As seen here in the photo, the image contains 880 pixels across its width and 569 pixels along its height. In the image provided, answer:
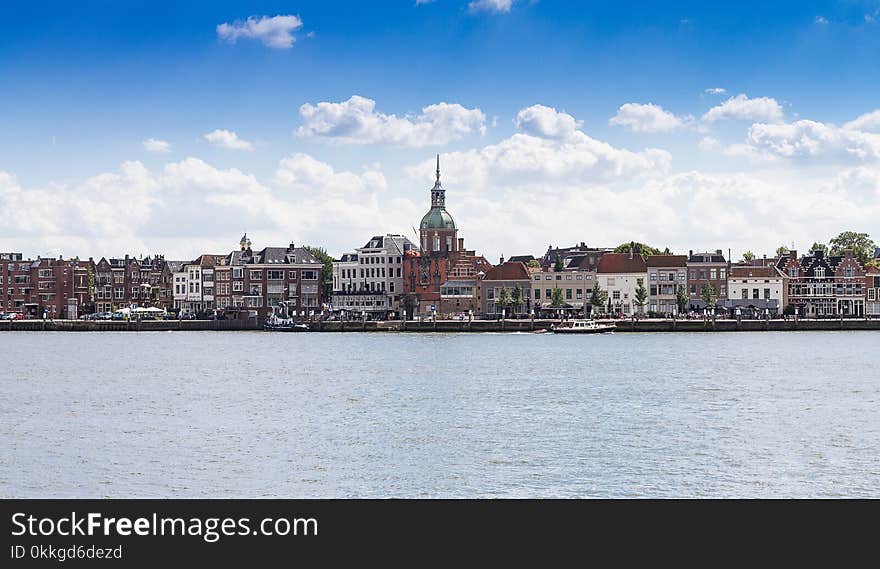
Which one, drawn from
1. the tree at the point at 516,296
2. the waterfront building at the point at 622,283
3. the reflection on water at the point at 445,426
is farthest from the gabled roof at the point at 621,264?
the reflection on water at the point at 445,426


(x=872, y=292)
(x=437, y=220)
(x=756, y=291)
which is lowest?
(x=872, y=292)

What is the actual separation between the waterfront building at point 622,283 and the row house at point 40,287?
218 ft

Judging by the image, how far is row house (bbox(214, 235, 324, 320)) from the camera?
498ft

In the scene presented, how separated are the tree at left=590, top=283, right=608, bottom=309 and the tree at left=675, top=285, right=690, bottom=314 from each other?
7.84m

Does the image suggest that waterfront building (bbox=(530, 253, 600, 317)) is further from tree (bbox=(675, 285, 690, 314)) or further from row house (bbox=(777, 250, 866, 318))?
row house (bbox=(777, 250, 866, 318))

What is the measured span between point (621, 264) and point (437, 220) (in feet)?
86.9

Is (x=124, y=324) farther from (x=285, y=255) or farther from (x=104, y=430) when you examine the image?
(x=104, y=430)

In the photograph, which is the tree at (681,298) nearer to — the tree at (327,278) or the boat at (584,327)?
the boat at (584,327)

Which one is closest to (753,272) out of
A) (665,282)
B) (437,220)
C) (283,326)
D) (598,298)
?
(665,282)

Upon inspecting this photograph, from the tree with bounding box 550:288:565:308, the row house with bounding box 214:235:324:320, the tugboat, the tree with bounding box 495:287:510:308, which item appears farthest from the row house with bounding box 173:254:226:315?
the tree with bounding box 550:288:565:308

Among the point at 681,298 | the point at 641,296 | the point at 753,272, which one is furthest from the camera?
the point at 753,272

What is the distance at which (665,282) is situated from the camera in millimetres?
135125

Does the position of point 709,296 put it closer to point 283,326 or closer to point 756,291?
point 756,291

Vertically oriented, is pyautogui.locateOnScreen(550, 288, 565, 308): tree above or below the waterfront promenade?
above
